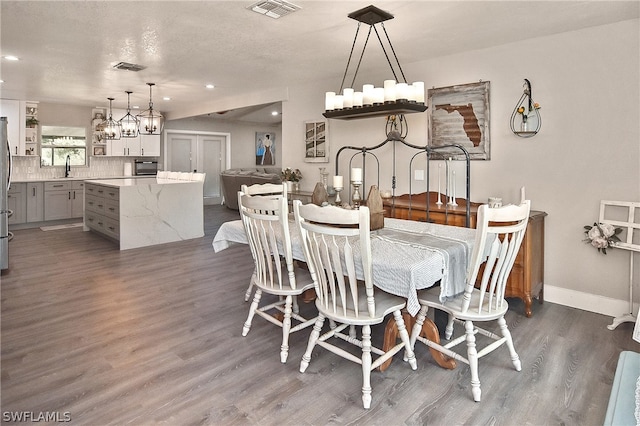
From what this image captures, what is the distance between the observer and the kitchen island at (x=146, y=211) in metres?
5.61

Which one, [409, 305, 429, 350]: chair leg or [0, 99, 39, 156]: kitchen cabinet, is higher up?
[0, 99, 39, 156]: kitchen cabinet

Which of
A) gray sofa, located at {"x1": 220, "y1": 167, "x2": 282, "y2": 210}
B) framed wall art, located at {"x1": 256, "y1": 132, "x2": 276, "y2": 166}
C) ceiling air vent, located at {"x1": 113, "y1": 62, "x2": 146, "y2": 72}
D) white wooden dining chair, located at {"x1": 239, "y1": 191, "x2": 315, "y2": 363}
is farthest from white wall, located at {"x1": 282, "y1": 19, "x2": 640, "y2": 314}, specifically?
framed wall art, located at {"x1": 256, "y1": 132, "x2": 276, "y2": 166}

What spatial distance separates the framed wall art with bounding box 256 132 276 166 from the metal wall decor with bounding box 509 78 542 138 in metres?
8.72

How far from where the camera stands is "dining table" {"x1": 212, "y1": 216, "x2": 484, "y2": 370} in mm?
2016

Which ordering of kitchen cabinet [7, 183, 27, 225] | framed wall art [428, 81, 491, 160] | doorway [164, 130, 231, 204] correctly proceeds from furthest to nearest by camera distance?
doorway [164, 130, 231, 204], kitchen cabinet [7, 183, 27, 225], framed wall art [428, 81, 491, 160]

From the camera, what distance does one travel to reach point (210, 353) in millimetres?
2605

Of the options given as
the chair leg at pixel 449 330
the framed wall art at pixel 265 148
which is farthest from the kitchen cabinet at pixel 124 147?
the chair leg at pixel 449 330

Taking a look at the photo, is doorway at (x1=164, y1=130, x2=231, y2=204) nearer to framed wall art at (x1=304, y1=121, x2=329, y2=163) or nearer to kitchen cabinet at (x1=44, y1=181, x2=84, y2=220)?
kitchen cabinet at (x1=44, y1=181, x2=84, y2=220)

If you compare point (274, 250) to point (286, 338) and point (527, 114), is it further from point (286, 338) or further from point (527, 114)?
point (527, 114)

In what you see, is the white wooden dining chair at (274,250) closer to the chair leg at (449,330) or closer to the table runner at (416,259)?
the table runner at (416,259)

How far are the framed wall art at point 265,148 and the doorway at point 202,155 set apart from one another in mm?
916

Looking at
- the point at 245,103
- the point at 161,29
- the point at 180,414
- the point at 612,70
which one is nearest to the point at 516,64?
the point at 612,70

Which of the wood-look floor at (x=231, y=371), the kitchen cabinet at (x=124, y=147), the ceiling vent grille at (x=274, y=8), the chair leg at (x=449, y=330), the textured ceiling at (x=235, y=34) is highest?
the textured ceiling at (x=235, y=34)

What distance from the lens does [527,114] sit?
3650 mm
